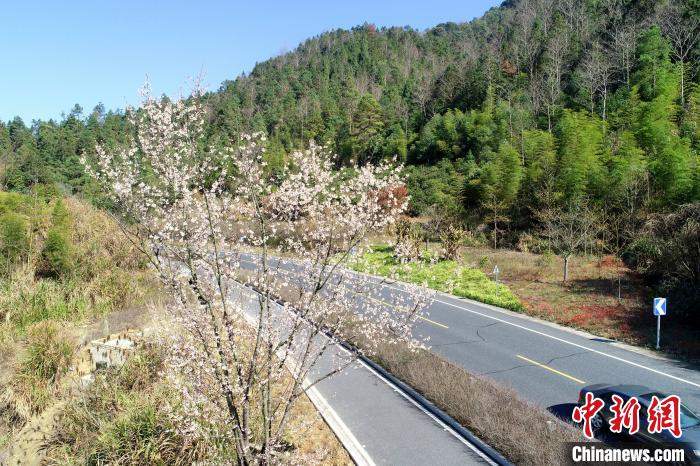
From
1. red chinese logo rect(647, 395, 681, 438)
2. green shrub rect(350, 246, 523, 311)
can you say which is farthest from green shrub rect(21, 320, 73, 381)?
red chinese logo rect(647, 395, 681, 438)

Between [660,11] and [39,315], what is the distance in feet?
193

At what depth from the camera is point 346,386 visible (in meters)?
10.8

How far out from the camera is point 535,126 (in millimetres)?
44375

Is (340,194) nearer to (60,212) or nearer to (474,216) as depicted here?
(60,212)

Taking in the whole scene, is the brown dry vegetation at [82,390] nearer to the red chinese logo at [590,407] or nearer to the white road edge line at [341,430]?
the white road edge line at [341,430]

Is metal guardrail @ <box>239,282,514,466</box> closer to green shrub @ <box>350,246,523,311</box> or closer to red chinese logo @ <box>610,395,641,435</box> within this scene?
red chinese logo @ <box>610,395,641,435</box>

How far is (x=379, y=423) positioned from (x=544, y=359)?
6.91 meters

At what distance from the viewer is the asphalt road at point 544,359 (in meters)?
10.9

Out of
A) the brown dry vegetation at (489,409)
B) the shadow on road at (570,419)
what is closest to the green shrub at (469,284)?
the brown dry vegetation at (489,409)

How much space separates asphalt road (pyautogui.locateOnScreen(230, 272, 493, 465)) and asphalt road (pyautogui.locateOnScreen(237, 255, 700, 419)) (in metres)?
2.30

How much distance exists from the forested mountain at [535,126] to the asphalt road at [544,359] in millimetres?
9552

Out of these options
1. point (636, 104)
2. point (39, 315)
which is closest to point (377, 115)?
point (636, 104)

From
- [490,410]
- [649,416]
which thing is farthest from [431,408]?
[649,416]

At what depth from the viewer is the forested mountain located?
28.8 metres
